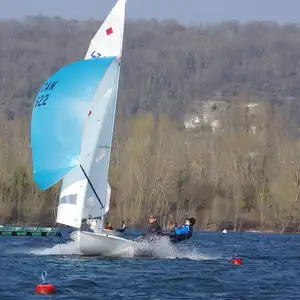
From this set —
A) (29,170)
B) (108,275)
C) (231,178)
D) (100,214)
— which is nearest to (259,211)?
(231,178)

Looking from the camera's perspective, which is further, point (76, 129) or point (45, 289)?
point (76, 129)

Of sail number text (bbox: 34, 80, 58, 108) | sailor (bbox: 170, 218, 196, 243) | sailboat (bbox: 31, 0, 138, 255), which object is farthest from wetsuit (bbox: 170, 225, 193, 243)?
sail number text (bbox: 34, 80, 58, 108)

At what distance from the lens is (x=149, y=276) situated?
32688mm

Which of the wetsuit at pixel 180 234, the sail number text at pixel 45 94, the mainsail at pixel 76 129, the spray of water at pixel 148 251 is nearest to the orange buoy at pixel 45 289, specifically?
the mainsail at pixel 76 129

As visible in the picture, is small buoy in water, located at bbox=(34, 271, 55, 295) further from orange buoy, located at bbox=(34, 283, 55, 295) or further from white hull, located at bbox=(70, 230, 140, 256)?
white hull, located at bbox=(70, 230, 140, 256)

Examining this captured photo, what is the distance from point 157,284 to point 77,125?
889cm

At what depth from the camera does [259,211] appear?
307ft

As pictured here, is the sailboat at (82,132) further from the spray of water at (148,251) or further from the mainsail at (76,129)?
the spray of water at (148,251)

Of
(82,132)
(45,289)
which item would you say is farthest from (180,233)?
(45,289)

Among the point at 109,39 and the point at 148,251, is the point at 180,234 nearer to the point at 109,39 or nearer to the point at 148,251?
the point at 148,251

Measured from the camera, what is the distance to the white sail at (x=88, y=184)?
3853cm

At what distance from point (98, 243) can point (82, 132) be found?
166 inches

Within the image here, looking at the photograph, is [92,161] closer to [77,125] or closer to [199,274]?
[77,125]

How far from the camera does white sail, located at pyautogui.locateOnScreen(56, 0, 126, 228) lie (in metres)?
38.5
